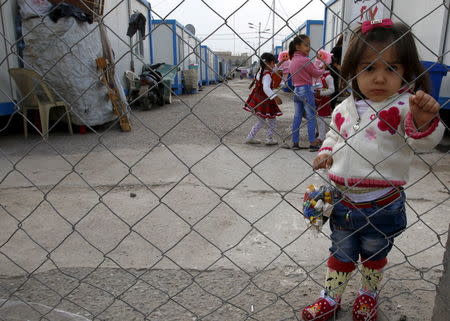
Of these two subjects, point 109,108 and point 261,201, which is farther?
point 109,108

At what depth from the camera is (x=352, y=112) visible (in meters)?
1.48

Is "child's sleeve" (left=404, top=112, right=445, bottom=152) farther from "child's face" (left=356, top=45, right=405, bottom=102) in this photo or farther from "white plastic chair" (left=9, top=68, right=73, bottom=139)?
"white plastic chair" (left=9, top=68, right=73, bottom=139)

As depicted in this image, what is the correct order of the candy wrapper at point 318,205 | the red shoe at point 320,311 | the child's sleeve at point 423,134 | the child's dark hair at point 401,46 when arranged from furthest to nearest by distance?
the red shoe at point 320,311
the candy wrapper at point 318,205
the child's dark hair at point 401,46
the child's sleeve at point 423,134

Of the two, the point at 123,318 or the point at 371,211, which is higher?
the point at 371,211

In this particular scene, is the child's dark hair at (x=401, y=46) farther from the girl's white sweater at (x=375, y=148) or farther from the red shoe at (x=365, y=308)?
the red shoe at (x=365, y=308)

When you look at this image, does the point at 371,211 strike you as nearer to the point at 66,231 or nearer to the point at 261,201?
the point at 261,201

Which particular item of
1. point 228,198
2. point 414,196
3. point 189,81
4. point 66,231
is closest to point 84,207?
point 66,231

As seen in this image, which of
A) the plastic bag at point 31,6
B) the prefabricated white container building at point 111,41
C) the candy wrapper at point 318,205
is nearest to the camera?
the candy wrapper at point 318,205

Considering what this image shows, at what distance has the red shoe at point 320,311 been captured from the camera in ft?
5.23

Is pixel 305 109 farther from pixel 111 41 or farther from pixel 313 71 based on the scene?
pixel 111 41

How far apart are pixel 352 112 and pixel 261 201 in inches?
64.6

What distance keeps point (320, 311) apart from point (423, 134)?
2.77ft

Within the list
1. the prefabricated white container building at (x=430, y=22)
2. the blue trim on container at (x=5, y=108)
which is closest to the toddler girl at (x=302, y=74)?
the prefabricated white container building at (x=430, y=22)

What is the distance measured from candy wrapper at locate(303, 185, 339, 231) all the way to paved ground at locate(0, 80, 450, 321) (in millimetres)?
104
